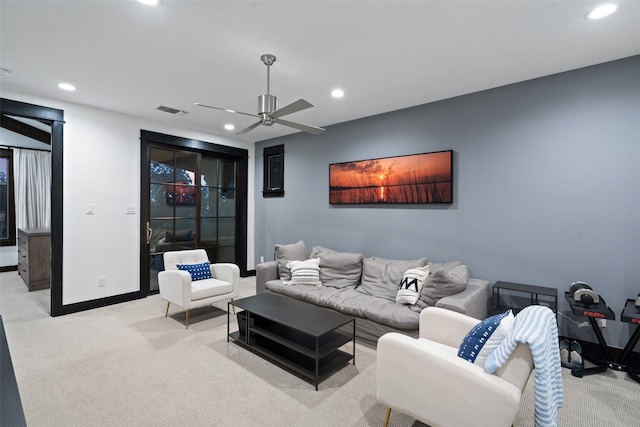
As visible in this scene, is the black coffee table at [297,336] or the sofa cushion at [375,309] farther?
the sofa cushion at [375,309]

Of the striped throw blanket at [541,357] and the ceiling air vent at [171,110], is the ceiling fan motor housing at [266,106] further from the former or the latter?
the striped throw blanket at [541,357]

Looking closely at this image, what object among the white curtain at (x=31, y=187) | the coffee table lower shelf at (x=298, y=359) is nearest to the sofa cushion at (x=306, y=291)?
the coffee table lower shelf at (x=298, y=359)

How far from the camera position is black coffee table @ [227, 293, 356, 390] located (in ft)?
8.12

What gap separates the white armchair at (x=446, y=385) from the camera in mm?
1473

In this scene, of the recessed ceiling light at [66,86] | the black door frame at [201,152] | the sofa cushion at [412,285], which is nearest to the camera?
the sofa cushion at [412,285]

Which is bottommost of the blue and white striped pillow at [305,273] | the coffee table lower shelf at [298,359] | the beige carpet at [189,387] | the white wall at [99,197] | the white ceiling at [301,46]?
the beige carpet at [189,387]

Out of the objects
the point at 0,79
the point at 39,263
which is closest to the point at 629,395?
the point at 0,79

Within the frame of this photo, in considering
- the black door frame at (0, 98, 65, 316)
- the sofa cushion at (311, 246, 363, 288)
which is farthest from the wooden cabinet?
the sofa cushion at (311, 246, 363, 288)

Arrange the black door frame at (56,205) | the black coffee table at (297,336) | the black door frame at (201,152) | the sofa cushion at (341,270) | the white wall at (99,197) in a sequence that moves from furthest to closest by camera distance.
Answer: the black door frame at (201,152) < the sofa cushion at (341,270) < the white wall at (99,197) < the black door frame at (56,205) < the black coffee table at (297,336)

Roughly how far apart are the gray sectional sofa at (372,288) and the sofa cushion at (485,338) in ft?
2.74

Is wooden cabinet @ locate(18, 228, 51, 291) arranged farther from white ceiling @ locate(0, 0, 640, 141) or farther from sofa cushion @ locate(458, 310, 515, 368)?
sofa cushion @ locate(458, 310, 515, 368)

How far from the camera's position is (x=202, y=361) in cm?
271

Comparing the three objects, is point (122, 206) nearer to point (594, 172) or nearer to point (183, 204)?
point (183, 204)

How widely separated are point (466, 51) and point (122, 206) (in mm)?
4426
